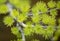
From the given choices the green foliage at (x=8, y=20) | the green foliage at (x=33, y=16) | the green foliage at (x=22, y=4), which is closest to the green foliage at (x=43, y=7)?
the green foliage at (x=33, y=16)

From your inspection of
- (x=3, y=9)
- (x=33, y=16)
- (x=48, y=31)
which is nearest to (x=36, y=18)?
(x=33, y=16)

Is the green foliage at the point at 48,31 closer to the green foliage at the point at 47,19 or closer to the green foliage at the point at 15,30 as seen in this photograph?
the green foliage at the point at 47,19

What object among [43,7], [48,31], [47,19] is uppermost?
[43,7]

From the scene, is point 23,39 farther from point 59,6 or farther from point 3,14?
point 59,6

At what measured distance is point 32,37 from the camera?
133cm

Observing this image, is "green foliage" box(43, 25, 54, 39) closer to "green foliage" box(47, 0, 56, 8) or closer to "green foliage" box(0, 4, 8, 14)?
"green foliage" box(47, 0, 56, 8)

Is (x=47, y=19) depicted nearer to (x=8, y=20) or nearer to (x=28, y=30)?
(x=28, y=30)

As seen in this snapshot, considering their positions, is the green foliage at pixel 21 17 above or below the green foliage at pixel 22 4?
below

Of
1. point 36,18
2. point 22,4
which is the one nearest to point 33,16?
point 36,18

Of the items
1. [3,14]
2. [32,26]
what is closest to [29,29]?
[32,26]

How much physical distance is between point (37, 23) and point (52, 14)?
15 cm

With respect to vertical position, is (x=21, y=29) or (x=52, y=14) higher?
(x=52, y=14)

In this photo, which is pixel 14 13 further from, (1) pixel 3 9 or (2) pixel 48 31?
(2) pixel 48 31

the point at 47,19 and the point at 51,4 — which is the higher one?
the point at 51,4
